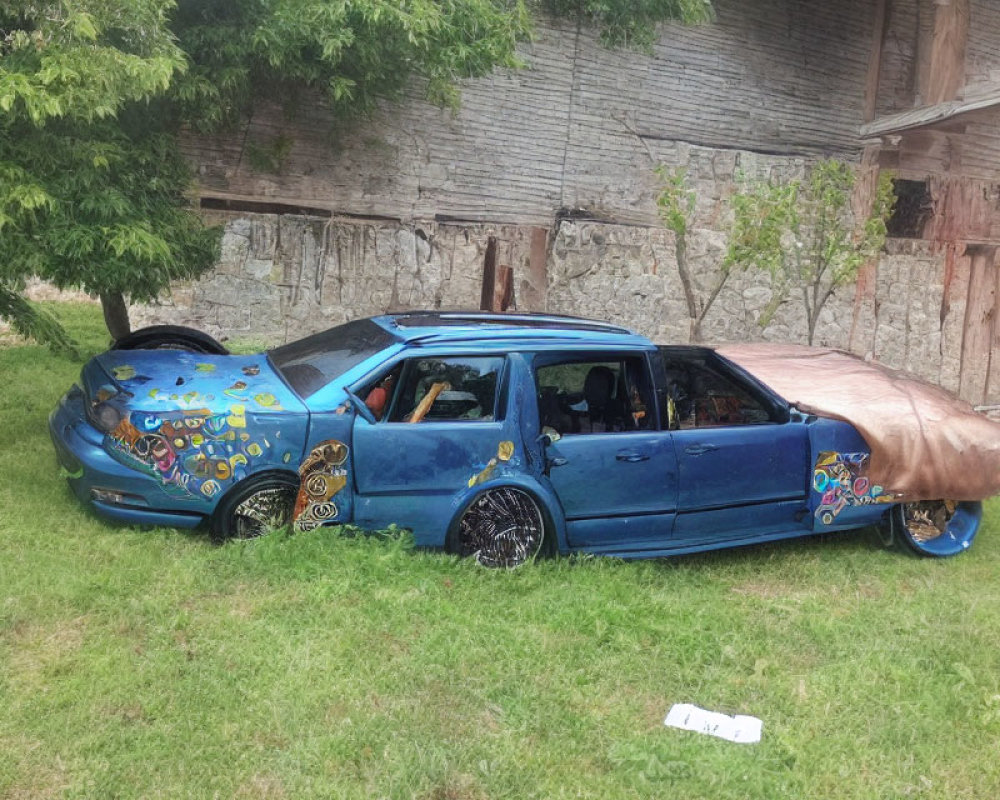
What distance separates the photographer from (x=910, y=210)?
12344mm

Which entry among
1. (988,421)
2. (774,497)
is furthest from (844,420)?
(988,421)

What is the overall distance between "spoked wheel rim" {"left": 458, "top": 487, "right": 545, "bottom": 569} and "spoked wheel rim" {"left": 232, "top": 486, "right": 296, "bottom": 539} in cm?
99

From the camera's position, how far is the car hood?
5090mm

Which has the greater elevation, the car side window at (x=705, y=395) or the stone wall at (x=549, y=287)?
the stone wall at (x=549, y=287)

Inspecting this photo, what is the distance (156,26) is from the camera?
5.77 meters

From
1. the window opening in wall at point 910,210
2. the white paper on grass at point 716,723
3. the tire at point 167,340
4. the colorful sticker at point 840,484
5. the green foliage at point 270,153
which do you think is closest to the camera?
the white paper on grass at point 716,723

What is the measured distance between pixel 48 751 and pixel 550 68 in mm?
8259

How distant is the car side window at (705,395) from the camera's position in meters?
6.65

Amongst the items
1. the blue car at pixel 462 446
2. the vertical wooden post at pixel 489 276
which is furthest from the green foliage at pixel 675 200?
the blue car at pixel 462 446

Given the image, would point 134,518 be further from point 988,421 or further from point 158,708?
point 988,421

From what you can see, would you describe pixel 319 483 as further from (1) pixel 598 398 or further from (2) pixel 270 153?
(2) pixel 270 153

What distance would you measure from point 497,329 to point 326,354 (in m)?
1.08

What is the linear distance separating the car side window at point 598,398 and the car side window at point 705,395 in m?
0.66

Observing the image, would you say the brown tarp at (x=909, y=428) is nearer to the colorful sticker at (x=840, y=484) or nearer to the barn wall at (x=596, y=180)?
the colorful sticker at (x=840, y=484)
